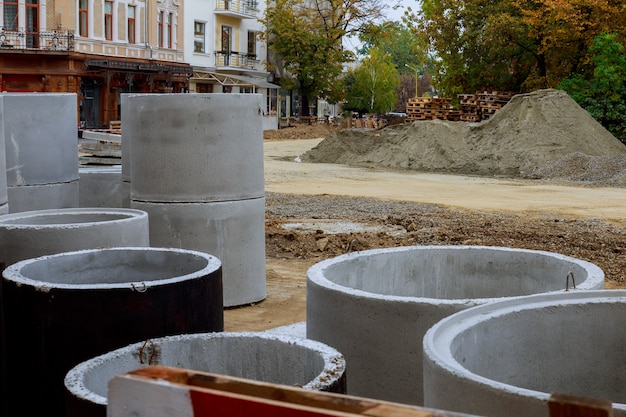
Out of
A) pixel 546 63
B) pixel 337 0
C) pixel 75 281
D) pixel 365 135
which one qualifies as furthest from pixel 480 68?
pixel 75 281

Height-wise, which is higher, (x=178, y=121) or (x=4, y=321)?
(x=178, y=121)

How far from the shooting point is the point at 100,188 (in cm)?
1145

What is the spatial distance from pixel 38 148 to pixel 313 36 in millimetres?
53200

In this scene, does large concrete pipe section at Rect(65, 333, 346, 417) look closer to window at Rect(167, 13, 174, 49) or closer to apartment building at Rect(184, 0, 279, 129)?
window at Rect(167, 13, 174, 49)

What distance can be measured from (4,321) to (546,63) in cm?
3565

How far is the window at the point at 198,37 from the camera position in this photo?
5534 centimetres

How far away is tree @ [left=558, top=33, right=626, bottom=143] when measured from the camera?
32.5m

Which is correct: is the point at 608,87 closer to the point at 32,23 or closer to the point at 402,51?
the point at 32,23

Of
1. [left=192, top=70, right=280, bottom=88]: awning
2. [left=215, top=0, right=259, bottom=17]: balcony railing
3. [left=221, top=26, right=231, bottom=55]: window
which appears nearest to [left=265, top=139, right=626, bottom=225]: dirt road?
[left=192, top=70, right=280, bottom=88]: awning

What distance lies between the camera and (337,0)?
60969mm

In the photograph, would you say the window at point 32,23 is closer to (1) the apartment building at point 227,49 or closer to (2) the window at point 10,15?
(2) the window at point 10,15

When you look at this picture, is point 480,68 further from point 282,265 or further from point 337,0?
point 282,265

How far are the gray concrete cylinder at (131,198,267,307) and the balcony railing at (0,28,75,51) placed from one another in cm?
3390

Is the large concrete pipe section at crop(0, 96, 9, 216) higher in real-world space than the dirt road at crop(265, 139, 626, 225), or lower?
higher
